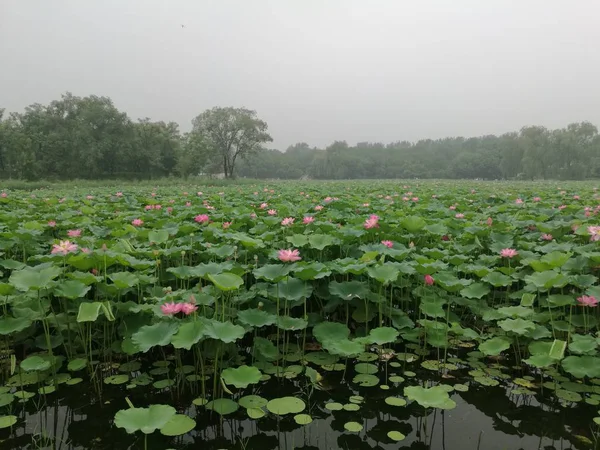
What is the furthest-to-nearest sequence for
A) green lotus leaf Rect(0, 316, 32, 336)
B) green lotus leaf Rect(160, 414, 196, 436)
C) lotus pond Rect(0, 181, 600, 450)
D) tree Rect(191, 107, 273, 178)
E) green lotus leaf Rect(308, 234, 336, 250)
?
tree Rect(191, 107, 273, 178) → green lotus leaf Rect(308, 234, 336, 250) → green lotus leaf Rect(0, 316, 32, 336) → lotus pond Rect(0, 181, 600, 450) → green lotus leaf Rect(160, 414, 196, 436)

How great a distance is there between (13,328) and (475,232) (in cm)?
389

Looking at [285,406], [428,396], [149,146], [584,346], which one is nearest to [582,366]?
[584,346]

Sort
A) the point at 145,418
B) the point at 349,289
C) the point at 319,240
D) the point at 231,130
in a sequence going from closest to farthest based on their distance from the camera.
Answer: the point at 145,418, the point at 349,289, the point at 319,240, the point at 231,130

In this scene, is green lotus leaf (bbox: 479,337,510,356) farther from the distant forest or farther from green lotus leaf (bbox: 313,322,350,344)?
the distant forest

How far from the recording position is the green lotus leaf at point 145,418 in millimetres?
1441

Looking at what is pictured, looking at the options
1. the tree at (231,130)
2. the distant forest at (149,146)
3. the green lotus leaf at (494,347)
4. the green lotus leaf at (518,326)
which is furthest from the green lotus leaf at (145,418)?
the tree at (231,130)

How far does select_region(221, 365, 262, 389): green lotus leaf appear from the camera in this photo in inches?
72.3

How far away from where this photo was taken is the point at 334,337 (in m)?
2.38

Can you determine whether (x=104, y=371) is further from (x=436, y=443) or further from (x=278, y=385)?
(x=436, y=443)

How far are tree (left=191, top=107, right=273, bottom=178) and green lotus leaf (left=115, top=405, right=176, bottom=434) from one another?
4443cm

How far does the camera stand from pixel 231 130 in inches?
1767

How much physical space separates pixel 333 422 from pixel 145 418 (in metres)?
0.84

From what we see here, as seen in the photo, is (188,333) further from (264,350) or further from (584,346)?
(584,346)

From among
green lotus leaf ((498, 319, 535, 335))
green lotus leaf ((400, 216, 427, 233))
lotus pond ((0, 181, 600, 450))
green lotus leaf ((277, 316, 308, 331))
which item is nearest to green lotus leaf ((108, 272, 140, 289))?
lotus pond ((0, 181, 600, 450))
